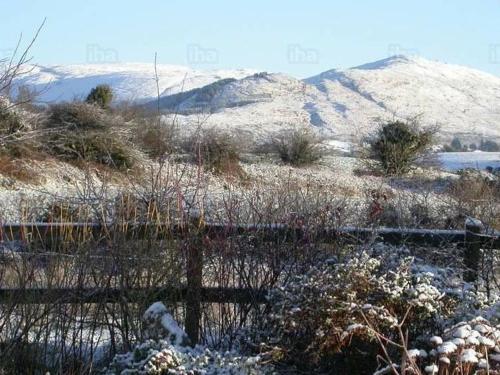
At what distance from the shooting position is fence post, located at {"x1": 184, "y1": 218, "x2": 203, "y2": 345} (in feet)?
17.7

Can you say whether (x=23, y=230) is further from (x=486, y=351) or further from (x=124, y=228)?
(x=486, y=351)

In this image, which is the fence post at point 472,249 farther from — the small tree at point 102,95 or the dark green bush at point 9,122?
the small tree at point 102,95

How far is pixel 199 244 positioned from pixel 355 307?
54.6 inches

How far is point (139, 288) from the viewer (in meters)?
5.26

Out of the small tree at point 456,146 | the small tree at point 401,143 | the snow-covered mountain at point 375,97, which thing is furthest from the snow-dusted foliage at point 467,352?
the small tree at point 456,146

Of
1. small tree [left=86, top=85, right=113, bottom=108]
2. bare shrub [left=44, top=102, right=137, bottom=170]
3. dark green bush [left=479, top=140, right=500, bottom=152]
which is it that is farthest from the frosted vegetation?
dark green bush [left=479, top=140, right=500, bottom=152]

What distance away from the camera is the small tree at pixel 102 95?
80.5ft

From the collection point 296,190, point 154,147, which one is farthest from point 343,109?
point 296,190

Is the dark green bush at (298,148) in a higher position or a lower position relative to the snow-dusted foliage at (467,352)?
lower

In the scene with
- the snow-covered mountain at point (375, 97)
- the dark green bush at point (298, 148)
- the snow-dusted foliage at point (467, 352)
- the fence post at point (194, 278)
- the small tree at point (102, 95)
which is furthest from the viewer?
the snow-covered mountain at point (375, 97)

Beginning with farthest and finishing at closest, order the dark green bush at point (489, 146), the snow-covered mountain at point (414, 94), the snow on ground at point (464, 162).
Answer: the snow-covered mountain at point (414, 94) → the dark green bush at point (489, 146) → the snow on ground at point (464, 162)

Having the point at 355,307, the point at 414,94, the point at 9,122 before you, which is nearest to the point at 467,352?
the point at 355,307

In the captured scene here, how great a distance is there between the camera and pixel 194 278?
17.8ft

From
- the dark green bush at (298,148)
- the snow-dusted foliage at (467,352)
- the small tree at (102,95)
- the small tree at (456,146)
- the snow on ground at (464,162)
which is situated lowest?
the small tree at (456,146)
